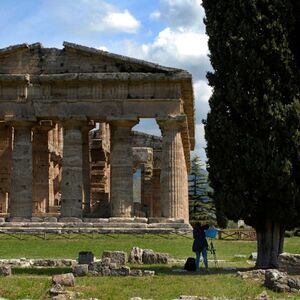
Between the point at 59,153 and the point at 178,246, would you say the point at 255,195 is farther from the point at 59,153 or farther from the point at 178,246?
the point at 59,153

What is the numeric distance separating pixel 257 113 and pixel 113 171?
826 inches

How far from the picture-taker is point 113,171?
133 feet

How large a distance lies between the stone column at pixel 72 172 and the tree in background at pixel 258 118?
19.9 meters

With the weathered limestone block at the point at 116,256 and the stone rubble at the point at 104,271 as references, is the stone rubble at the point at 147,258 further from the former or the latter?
the stone rubble at the point at 104,271

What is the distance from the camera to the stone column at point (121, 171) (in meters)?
40.2

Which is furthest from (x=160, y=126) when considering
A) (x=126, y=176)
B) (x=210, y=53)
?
(x=210, y=53)

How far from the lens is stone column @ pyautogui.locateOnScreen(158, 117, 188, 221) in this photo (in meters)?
39.9

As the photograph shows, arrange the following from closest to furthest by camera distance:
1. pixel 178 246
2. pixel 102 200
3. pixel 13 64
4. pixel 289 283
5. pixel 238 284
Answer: pixel 289 283 < pixel 238 284 < pixel 178 246 < pixel 13 64 < pixel 102 200

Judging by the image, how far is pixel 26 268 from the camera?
20859 millimetres

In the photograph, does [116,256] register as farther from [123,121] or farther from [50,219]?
[123,121]

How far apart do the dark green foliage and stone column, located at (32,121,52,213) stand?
25776 millimetres

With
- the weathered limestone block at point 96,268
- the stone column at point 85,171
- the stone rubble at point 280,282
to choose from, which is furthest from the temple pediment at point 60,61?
the stone rubble at point 280,282

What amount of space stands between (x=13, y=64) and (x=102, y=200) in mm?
12937

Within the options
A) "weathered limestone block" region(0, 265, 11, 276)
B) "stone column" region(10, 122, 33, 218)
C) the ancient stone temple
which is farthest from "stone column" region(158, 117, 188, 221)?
"weathered limestone block" region(0, 265, 11, 276)
